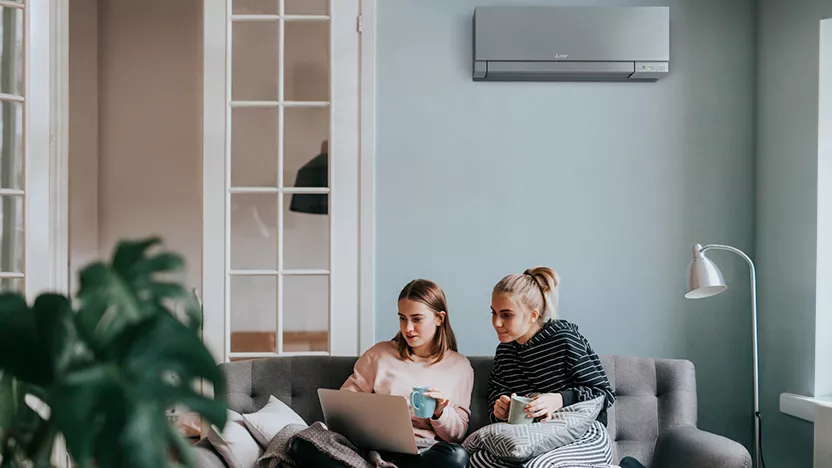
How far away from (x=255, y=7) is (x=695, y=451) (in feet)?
8.10

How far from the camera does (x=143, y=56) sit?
211 inches

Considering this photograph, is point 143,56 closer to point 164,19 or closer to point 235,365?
point 164,19

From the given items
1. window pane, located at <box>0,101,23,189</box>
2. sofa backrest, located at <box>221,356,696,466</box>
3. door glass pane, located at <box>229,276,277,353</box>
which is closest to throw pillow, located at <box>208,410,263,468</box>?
sofa backrest, located at <box>221,356,696,466</box>

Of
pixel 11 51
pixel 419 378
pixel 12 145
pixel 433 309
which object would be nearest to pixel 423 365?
pixel 419 378

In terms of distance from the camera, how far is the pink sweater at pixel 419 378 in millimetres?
3023

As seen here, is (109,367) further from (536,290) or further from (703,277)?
(703,277)

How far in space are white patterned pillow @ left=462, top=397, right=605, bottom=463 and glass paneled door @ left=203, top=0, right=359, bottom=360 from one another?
100 centimetres

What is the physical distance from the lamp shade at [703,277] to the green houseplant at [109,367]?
2890 mm

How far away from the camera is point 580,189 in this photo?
365 cm

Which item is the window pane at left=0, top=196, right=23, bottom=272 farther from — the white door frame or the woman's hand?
the woman's hand

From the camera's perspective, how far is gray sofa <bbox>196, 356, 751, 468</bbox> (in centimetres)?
311

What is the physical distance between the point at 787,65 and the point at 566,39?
0.92 m

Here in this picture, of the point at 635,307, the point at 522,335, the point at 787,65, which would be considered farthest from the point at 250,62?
the point at 787,65

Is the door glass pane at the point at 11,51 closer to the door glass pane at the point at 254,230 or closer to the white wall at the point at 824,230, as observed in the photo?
the door glass pane at the point at 254,230
